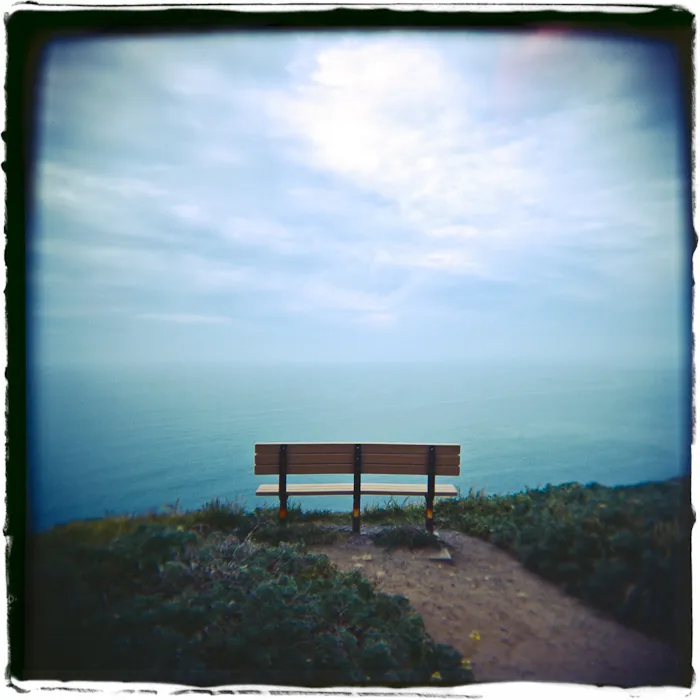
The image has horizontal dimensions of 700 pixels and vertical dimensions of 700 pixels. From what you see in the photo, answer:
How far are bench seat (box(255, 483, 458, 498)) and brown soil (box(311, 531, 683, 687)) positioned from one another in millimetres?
784

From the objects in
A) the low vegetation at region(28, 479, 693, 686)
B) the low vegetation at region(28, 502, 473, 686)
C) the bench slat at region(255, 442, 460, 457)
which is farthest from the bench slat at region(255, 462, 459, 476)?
the low vegetation at region(28, 502, 473, 686)

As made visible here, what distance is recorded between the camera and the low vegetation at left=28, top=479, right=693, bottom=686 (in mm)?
2889

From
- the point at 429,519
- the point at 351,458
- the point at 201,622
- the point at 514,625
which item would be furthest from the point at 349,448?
the point at 201,622

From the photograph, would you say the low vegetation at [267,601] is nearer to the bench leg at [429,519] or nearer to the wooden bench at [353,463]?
the wooden bench at [353,463]

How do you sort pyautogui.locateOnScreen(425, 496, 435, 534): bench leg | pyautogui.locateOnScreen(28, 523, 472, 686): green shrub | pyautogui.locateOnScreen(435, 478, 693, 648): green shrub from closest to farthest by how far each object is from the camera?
1. pyautogui.locateOnScreen(28, 523, 472, 686): green shrub
2. pyautogui.locateOnScreen(435, 478, 693, 648): green shrub
3. pyautogui.locateOnScreen(425, 496, 435, 534): bench leg

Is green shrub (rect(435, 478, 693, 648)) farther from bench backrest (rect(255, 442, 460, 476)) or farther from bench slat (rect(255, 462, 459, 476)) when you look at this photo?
bench backrest (rect(255, 442, 460, 476))

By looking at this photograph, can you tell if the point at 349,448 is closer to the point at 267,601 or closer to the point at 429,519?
the point at 429,519

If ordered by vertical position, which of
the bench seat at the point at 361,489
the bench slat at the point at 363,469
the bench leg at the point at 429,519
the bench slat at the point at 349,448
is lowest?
the bench leg at the point at 429,519

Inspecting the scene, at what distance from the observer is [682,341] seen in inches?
122

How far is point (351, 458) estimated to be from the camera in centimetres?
520

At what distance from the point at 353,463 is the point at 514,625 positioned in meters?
2.28

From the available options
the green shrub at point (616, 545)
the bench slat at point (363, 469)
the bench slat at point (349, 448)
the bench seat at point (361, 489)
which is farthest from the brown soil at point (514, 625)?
the bench slat at point (349, 448)

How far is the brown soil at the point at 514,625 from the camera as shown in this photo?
301cm

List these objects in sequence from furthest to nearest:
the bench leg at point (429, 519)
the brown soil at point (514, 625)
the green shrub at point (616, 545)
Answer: the bench leg at point (429, 519) → the green shrub at point (616, 545) → the brown soil at point (514, 625)
